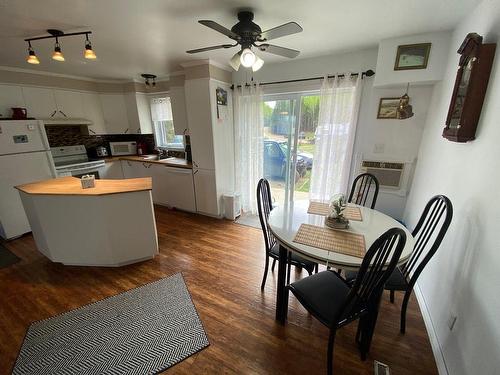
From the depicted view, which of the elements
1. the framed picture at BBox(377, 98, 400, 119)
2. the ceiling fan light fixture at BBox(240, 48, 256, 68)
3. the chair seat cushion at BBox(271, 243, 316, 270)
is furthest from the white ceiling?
the chair seat cushion at BBox(271, 243, 316, 270)

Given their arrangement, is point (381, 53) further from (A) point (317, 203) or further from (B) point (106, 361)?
(B) point (106, 361)

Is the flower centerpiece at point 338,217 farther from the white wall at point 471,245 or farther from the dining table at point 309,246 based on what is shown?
the white wall at point 471,245

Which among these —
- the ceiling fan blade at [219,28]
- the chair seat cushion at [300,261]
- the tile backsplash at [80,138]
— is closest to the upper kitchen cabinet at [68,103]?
the tile backsplash at [80,138]

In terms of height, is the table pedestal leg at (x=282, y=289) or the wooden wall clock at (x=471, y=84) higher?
the wooden wall clock at (x=471, y=84)

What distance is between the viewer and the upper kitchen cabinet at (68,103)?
3535 millimetres

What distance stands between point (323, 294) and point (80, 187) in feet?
→ 8.37

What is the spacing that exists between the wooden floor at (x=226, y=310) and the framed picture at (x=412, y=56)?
221 centimetres

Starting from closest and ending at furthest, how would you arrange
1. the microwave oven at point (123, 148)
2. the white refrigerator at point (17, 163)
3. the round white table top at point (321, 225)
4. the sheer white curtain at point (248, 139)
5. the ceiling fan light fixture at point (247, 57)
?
the round white table top at point (321, 225), the ceiling fan light fixture at point (247, 57), the white refrigerator at point (17, 163), the sheer white curtain at point (248, 139), the microwave oven at point (123, 148)

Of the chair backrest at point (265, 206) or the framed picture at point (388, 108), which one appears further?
the framed picture at point (388, 108)

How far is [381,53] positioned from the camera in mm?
2154

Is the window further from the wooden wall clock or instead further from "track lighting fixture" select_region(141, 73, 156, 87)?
the wooden wall clock

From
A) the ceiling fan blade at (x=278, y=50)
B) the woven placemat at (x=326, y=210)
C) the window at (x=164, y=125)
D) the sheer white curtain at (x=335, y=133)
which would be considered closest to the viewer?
the ceiling fan blade at (x=278, y=50)

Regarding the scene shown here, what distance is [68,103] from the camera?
12.0 ft

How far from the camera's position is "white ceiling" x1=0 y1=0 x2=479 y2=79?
1.50 metres
